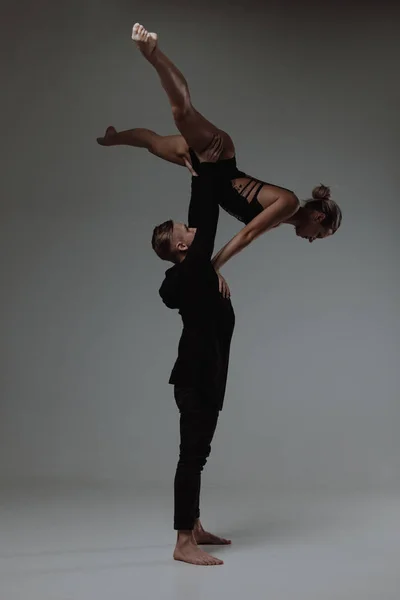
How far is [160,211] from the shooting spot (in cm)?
579

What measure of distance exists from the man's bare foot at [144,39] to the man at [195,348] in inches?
27.0

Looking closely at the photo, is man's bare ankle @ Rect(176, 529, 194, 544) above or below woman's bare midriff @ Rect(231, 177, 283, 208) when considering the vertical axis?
below

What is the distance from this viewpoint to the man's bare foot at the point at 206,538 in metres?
3.70

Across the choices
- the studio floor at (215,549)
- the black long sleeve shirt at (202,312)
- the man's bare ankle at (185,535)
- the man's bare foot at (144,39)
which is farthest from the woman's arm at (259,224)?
the studio floor at (215,549)

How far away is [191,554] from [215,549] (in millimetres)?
288

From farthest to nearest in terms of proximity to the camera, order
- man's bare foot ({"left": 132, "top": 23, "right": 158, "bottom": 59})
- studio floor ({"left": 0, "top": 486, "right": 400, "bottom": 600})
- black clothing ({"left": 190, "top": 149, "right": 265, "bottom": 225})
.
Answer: black clothing ({"left": 190, "top": 149, "right": 265, "bottom": 225})
man's bare foot ({"left": 132, "top": 23, "right": 158, "bottom": 59})
studio floor ({"left": 0, "top": 486, "right": 400, "bottom": 600})

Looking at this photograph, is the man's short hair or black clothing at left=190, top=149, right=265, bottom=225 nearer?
the man's short hair

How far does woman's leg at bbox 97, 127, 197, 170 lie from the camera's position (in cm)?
391

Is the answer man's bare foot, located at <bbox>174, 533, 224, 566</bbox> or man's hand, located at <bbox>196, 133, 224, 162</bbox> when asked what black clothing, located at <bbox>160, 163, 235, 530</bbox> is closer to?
man's bare foot, located at <bbox>174, 533, 224, 566</bbox>

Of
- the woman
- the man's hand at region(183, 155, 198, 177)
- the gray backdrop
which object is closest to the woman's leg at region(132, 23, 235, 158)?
the woman

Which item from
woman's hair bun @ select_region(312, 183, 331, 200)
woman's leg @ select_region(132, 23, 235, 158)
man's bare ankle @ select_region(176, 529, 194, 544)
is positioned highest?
woman's leg @ select_region(132, 23, 235, 158)

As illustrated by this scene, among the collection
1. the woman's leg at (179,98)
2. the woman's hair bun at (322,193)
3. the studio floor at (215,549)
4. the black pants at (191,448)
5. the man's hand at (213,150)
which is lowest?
the studio floor at (215,549)

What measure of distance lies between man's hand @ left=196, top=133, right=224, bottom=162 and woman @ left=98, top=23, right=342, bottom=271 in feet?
0.04

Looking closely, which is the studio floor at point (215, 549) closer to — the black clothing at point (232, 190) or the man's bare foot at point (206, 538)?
the man's bare foot at point (206, 538)
